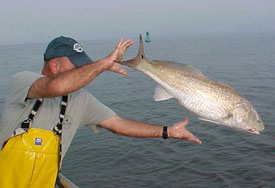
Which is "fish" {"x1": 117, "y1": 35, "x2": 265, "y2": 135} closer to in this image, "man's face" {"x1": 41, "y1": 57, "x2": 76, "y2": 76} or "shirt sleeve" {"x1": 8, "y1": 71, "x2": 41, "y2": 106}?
"man's face" {"x1": 41, "y1": 57, "x2": 76, "y2": 76}

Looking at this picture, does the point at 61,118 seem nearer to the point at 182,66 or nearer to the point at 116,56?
the point at 116,56

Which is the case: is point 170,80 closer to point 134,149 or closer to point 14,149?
point 14,149

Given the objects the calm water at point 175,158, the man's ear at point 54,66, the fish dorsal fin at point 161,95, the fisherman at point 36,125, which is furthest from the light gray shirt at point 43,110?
the calm water at point 175,158

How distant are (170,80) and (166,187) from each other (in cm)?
571

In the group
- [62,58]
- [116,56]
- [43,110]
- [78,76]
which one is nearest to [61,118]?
[43,110]

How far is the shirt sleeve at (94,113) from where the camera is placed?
4.18 m

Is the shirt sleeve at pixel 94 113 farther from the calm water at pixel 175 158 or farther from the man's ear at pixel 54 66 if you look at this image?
the calm water at pixel 175 158

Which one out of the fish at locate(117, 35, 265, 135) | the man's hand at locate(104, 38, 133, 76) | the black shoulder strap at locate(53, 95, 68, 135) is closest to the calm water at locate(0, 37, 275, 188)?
the black shoulder strap at locate(53, 95, 68, 135)

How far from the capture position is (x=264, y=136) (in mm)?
11289

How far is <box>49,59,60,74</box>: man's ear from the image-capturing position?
354 cm

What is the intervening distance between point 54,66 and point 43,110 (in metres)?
0.52

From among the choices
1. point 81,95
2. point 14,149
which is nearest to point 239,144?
point 81,95

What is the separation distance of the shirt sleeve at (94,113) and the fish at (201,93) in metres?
1.11

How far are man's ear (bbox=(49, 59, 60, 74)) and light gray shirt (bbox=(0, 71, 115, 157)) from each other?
19 centimetres
